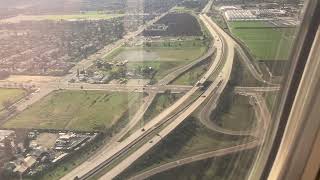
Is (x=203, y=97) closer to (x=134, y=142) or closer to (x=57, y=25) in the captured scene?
(x=134, y=142)

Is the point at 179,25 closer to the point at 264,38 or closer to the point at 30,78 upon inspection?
the point at 264,38

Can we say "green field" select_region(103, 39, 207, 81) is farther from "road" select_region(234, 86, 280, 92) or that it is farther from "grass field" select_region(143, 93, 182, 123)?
"road" select_region(234, 86, 280, 92)

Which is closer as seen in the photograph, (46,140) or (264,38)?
(46,140)

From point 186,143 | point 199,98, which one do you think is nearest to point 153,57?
point 199,98

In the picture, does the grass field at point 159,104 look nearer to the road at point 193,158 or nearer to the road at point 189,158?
the road at point 189,158

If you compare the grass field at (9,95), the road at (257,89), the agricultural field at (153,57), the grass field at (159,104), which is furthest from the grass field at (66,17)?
the road at (257,89)

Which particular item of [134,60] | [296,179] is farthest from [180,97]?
[296,179]

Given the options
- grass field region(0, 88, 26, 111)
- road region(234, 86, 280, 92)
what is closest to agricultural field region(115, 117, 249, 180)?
road region(234, 86, 280, 92)
